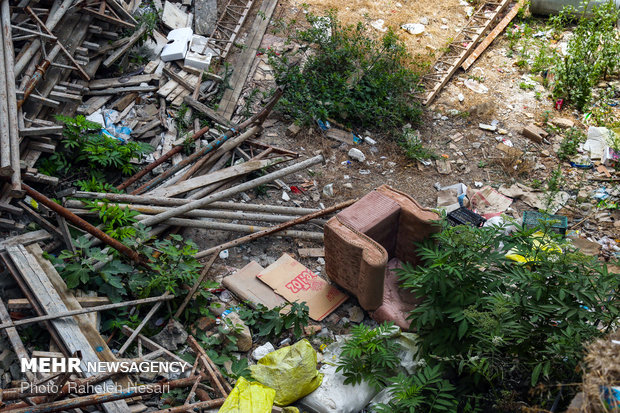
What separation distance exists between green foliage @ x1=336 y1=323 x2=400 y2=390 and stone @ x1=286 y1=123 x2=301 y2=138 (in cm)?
370

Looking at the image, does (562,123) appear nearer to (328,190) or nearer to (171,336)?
(328,190)

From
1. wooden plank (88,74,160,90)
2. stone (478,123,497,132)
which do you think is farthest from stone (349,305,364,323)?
wooden plank (88,74,160,90)

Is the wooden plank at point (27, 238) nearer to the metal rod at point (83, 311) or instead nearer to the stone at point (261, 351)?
the metal rod at point (83, 311)

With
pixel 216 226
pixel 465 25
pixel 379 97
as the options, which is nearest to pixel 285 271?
pixel 216 226

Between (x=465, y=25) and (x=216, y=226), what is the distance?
695 centimetres

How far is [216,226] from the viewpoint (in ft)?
18.1

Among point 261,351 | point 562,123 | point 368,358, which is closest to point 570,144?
point 562,123

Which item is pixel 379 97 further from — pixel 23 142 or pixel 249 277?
pixel 23 142

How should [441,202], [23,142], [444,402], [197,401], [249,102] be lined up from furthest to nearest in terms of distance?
[249,102]
[441,202]
[23,142]
[197,401]
[444,402]

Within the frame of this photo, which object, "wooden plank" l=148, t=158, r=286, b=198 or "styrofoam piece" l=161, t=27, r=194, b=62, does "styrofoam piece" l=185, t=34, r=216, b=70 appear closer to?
"styrofoam piece" l=161, t=27, r=194, b=62

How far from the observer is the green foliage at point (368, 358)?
13.5 feet

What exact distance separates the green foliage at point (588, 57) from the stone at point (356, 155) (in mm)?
3591

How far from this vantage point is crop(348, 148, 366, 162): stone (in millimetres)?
7152

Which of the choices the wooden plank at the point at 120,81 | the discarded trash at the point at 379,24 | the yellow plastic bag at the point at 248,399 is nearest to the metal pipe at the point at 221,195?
the yellow plastic bag at the point at 248,399
